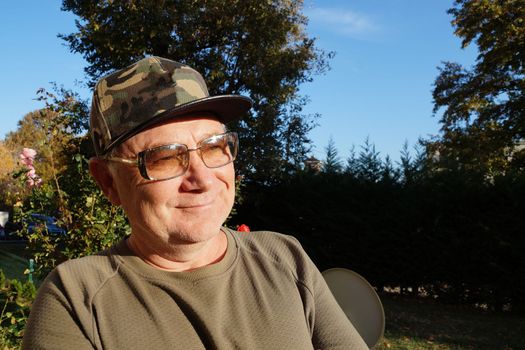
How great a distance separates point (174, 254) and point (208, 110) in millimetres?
417

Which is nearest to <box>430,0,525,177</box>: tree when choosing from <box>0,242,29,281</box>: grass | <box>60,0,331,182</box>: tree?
<box>60,0,331,182</box>: tree

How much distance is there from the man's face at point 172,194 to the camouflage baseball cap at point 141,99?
4cm

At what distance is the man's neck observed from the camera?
1469mm

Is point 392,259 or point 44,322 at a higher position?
point 44,322

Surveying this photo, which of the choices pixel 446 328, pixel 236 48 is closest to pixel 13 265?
pixel 236 48

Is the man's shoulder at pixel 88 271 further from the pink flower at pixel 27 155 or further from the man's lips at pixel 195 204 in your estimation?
the pink flower at pixel 27 155

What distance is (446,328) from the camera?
9.09 meters

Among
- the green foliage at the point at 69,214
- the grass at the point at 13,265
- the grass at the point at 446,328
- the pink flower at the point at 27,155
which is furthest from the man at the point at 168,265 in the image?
the grass at the point at 13,265

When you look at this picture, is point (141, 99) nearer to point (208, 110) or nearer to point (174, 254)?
point (208, 110)

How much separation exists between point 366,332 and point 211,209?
4.25 feet

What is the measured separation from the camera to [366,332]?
2443 millimetres

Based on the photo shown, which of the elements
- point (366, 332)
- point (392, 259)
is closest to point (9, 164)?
point (392, 259)

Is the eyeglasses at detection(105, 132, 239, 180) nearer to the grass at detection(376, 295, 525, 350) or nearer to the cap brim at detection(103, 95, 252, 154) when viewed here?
the cap brim at detection(103, 95, 252, 154)

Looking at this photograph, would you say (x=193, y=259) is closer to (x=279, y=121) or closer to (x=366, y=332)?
(x=366, y=332)
